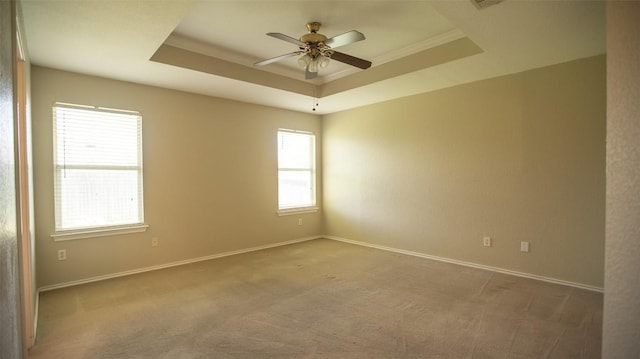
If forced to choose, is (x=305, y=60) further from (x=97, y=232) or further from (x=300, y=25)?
(x=97, y=232)

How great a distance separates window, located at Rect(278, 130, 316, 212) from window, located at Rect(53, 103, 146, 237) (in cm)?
234

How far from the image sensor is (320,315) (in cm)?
282

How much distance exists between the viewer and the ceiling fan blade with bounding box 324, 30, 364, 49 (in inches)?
99.4

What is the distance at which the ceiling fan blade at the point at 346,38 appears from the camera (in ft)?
8.29

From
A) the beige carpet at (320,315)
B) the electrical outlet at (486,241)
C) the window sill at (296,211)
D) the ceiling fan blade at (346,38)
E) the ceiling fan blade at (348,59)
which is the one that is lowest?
the beige carpet at (320,315)

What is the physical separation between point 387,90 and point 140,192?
3.69 m

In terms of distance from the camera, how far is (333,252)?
200 inches

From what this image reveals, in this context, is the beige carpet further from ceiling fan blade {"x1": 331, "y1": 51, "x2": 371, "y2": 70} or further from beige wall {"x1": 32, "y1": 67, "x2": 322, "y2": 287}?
ceiling fan blade {"x1": 331, "y1": 51, "x2": 371, "y2": 70}

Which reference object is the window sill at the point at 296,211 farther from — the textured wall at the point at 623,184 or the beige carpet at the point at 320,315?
the textured wall at the point at 623,184

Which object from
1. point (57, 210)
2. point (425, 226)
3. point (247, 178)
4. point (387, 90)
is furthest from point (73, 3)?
point (425, 226)

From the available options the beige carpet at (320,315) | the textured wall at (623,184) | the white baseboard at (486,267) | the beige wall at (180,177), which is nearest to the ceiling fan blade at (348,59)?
the textured wall at (623,184)

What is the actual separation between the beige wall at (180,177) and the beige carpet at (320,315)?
37 centimetres

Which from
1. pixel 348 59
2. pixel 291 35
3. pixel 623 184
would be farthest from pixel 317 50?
pixel 623 184

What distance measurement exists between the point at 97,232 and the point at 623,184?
4788mm
